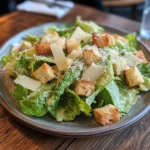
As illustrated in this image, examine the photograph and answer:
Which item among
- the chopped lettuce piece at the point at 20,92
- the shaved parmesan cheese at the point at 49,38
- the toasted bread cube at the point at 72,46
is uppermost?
the shaved parmesan cheese at the point at 49,38

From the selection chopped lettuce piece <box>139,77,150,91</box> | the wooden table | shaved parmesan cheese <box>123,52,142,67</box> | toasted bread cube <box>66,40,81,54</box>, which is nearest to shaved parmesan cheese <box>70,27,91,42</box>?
toasted bread cube <box>66,40,81,54</box>

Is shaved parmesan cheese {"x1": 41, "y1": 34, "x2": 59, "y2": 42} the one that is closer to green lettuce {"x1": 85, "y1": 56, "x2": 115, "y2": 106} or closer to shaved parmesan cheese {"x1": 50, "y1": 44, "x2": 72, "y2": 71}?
shaved parmesan cheese {"x1": 50, "y1": 44, "x2": 72, "y2": 71}

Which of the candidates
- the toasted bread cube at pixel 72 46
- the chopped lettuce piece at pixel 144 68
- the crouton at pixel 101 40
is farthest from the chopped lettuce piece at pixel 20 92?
the chopped lettuce piece at pixel 144 68

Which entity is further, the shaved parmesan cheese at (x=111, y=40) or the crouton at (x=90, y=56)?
the shaved parmesan cheese at (x=111, y=40)

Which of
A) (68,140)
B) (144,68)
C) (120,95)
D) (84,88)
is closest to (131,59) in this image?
(144,68)

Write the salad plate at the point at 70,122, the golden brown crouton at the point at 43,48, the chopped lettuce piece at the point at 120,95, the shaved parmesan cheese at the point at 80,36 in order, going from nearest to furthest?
the salad plate at the point at 70,122 < the chopped lettuce piece at the point at 120,95 < the golden brown crouton at the point at 43,48 < the shaved parmesan cheese at the point at 80,36

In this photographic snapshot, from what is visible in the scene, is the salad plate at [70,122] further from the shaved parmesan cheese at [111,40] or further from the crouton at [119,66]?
the shaved parmesan cheese at [111,40]

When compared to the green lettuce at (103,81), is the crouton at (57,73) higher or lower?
higher
